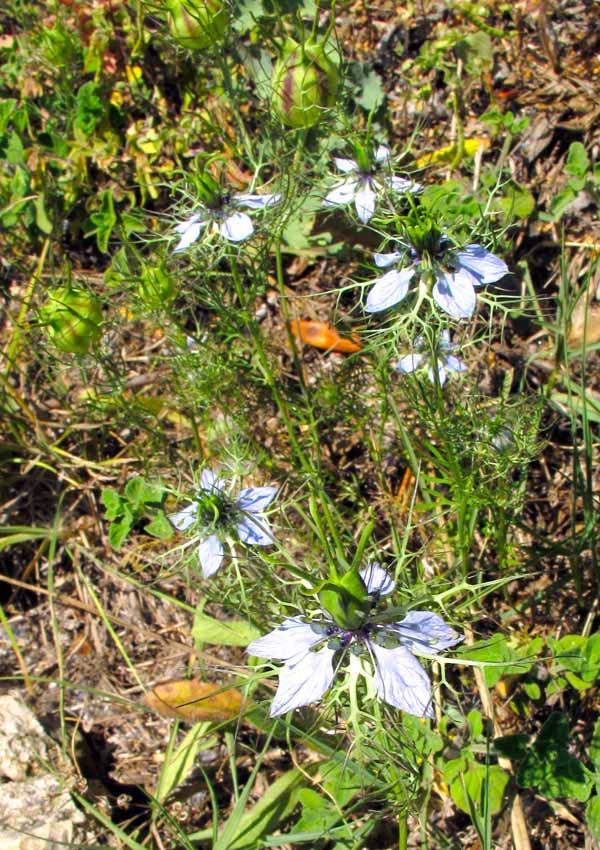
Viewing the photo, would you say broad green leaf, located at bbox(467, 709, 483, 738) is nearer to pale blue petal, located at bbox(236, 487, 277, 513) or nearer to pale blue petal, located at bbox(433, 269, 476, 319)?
pale blue petal, located at bbox(236, 487, 277, 513)

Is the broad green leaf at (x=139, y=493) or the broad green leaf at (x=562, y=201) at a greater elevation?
the broad green leaf at (x=562, y=201)

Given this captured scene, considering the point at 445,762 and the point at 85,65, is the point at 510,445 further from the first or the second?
the point at 85,65

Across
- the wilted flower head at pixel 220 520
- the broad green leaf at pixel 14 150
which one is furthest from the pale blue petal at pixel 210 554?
the broad green leaf at pixel 14 150

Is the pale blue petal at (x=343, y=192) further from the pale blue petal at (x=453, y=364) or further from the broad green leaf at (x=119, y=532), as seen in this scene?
the broad green leaf at (x=119, y=532)

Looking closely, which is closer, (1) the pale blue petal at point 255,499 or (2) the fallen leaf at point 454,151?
(1) the pale blue petal at point 255,499

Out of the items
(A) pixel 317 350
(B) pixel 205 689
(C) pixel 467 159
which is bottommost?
(B) pixel 205 689

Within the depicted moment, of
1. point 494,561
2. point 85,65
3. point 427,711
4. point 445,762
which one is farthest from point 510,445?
point 85,65

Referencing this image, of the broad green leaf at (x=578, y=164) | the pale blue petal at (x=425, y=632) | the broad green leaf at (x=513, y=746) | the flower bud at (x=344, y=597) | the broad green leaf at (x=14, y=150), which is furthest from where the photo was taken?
the broad green leaf at (x=14, y=150)
